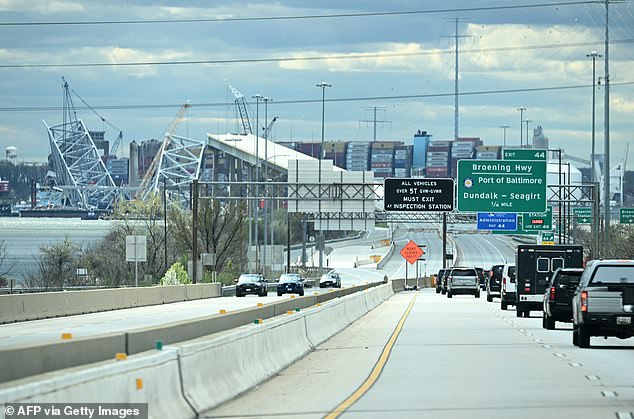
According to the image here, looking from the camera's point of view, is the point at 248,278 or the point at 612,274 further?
the point at 248,278

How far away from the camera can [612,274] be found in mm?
28172

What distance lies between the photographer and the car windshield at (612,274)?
28.0 m

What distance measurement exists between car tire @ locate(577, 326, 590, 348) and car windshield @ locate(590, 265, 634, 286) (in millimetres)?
1061

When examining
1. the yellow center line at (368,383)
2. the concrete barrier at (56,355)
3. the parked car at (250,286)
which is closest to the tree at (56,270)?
the parked car at (250,286)

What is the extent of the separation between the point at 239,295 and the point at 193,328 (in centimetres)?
5550

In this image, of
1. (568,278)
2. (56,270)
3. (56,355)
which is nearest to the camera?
(56,355)

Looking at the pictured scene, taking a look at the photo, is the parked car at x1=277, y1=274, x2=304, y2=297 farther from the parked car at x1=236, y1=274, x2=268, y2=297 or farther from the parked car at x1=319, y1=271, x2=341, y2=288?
the parked car at x1=319, y1=271, x2=341, y2=288

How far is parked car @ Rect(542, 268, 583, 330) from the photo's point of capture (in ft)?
114

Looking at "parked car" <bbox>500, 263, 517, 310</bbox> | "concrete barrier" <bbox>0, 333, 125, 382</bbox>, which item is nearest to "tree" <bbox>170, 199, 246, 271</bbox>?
"parked car" <bbox>500, 263, 517, 310</bbox>

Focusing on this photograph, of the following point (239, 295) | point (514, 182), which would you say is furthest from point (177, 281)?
point (514, 182)

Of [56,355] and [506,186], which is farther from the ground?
[506,186]

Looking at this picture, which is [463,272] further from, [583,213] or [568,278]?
[568,278]

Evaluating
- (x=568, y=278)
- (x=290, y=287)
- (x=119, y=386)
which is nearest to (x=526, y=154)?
(x=290, y=287)

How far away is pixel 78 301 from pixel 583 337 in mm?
22793
